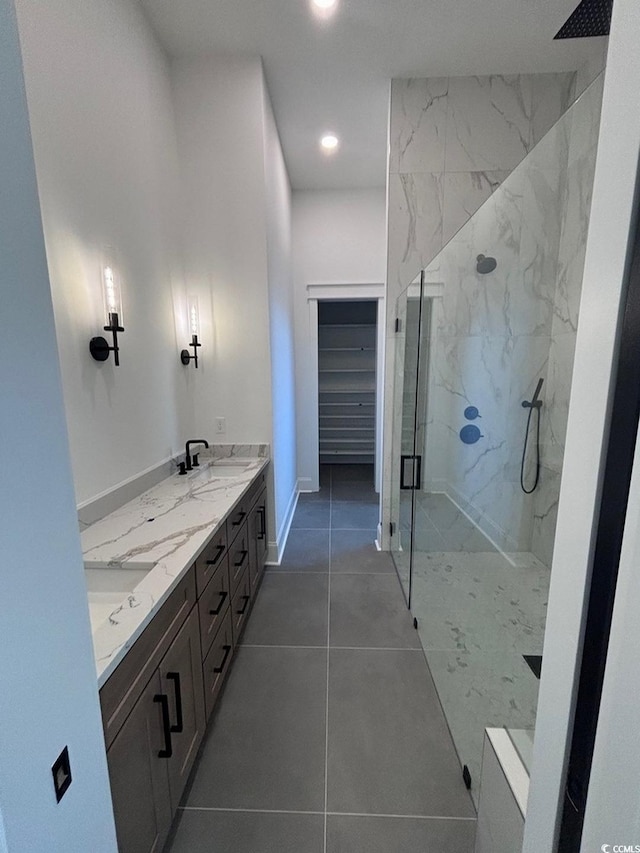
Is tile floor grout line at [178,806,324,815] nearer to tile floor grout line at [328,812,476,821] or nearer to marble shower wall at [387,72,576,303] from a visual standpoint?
tile floor grout line at [328,812,476,821]

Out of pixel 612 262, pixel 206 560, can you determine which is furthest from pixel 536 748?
pixel 206 560

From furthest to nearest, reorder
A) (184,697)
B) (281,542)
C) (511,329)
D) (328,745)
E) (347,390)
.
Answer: (347,390), (281,542), (511,329), (328,745), (184,697)

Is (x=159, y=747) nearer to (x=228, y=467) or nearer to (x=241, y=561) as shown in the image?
(x=241, y=561)

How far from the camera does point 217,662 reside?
1604 mm

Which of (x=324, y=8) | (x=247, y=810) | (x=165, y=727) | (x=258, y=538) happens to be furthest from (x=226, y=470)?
(x=324, y=8)

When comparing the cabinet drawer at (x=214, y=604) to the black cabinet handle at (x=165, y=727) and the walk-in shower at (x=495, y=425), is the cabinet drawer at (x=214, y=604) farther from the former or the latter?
the walk-in shower at (x=495, y=425)

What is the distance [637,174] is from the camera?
38cm

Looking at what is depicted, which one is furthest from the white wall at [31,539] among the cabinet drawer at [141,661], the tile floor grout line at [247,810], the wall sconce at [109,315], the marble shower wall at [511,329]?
the marble shower wall at [511,329]

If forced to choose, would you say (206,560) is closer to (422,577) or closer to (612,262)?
(422,577)

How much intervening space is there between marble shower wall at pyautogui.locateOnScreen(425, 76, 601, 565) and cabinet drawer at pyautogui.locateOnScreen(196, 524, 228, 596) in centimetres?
133

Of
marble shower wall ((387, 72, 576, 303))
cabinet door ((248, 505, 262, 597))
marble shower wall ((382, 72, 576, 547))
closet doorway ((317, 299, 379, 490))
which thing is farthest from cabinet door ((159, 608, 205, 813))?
closet doorway ((317, 299, 379, 490))

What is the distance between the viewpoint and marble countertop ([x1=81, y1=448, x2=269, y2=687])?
3.11ft

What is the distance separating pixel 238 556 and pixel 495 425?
1.62 metres

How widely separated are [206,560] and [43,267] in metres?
1.24
